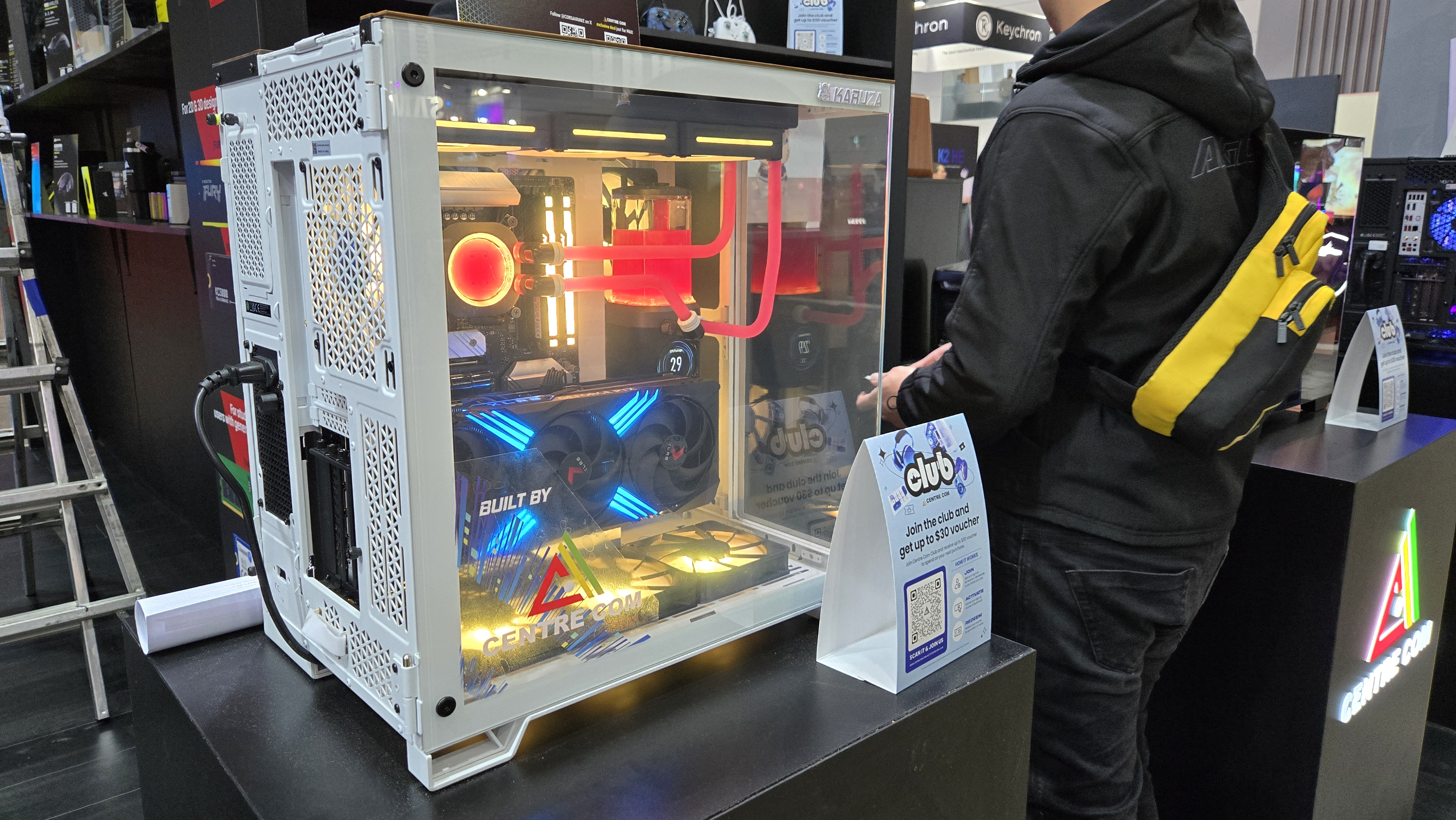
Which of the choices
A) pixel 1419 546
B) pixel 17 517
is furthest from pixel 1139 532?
pixel 17 517

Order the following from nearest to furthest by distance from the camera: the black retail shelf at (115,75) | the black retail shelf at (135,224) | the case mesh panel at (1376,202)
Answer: the black retail shelf at (115,75) < the black retail shelf at (135,224) < the case mesh panel at (1376,202)

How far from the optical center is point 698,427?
1.11 metres

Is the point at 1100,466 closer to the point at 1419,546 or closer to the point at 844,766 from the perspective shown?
the point at 844,766

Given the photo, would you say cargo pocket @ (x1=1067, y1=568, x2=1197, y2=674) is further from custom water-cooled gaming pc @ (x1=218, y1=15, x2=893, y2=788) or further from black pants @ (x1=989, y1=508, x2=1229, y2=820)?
custom water-cooled gaming pc @ (x1=218, y1=15, x2=893, y2=788)

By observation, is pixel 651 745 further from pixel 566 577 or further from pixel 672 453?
pixel 672 453

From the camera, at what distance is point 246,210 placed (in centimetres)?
92

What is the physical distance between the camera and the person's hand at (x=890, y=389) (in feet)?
3.92

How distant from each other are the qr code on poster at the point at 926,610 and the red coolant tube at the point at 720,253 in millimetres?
397

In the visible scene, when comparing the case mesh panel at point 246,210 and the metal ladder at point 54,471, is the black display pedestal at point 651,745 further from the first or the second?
the metal ladder at point 54,471

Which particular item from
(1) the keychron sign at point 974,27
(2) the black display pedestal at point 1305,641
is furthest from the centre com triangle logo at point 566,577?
(1) the keychron sign at point 974,27

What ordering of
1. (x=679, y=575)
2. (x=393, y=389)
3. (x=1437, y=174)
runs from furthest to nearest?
1. (x=1437, y=174)
2. (x=679, y=575)
3. (x=393, y=389)

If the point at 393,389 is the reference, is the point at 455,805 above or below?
below

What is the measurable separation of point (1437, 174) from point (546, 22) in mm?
2703

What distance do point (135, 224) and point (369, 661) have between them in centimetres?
245
